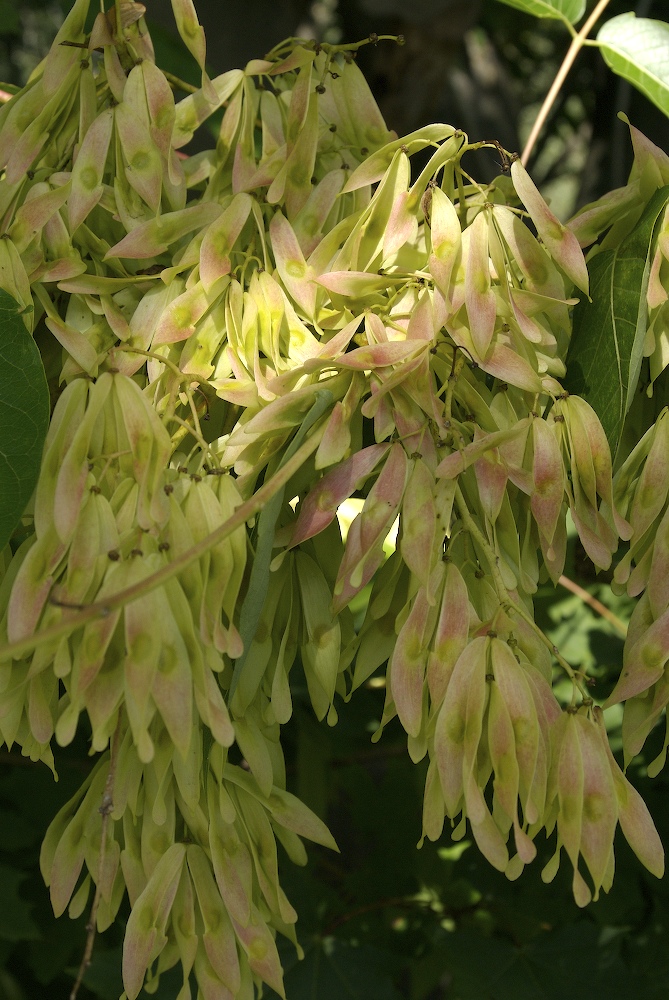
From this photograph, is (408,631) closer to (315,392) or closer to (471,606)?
(471,606)

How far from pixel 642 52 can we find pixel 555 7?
4.9 inches

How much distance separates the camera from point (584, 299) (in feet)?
2.19

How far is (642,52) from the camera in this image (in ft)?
2.78

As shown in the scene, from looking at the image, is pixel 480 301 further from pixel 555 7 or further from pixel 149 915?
pixel 555 7

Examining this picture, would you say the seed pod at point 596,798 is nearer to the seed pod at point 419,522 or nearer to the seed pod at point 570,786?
the seed pod at point 570,786

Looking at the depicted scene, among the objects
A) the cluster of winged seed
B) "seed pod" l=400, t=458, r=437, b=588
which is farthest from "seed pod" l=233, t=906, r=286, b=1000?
"seed pod" l=400, t=458, r=437, b=588

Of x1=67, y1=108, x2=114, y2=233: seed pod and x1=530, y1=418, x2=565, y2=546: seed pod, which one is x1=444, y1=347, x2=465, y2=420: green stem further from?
x1=67, y1=108, x2=114, y2=233: seed pod

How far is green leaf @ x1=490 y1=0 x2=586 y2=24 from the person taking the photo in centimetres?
92

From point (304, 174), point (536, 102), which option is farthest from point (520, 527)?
point (536, 102)

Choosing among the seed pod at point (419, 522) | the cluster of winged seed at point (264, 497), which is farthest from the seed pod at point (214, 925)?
the seed pod at point (419, 522)

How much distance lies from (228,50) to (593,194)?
1.04 metres

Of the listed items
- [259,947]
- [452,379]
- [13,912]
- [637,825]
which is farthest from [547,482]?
[13,912]

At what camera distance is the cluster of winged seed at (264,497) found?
0.48m

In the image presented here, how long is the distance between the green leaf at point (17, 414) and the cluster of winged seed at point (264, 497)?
0.01m
